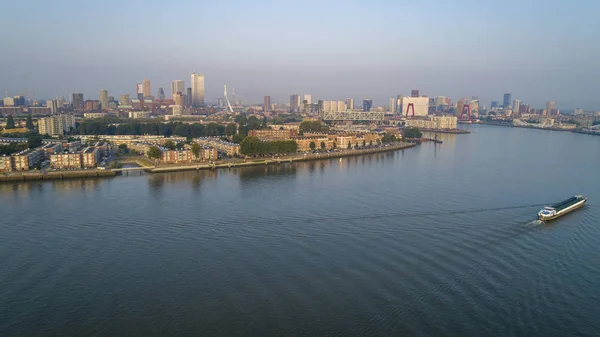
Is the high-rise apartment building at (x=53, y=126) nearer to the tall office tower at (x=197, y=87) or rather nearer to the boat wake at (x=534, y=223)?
the boat wake at (x=534, y=223)

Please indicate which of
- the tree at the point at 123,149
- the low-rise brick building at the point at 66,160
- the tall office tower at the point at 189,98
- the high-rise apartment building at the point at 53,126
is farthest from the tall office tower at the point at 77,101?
the low-rise brick building at the point at 66,160

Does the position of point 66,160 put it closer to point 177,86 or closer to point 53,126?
point 53,126

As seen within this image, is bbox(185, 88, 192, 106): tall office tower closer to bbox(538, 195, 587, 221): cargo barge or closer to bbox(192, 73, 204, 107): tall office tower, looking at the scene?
bbox(192, 73, 204, 107): tall office tower

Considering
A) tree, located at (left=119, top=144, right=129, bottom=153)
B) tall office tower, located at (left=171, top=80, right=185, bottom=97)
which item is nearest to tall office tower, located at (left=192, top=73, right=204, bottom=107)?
tall office tower, located at (left=171, top=80, right=185, bottom=97)

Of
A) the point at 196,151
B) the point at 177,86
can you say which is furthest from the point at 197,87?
the point at 196,151

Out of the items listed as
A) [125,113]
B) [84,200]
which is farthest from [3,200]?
[125,113]
